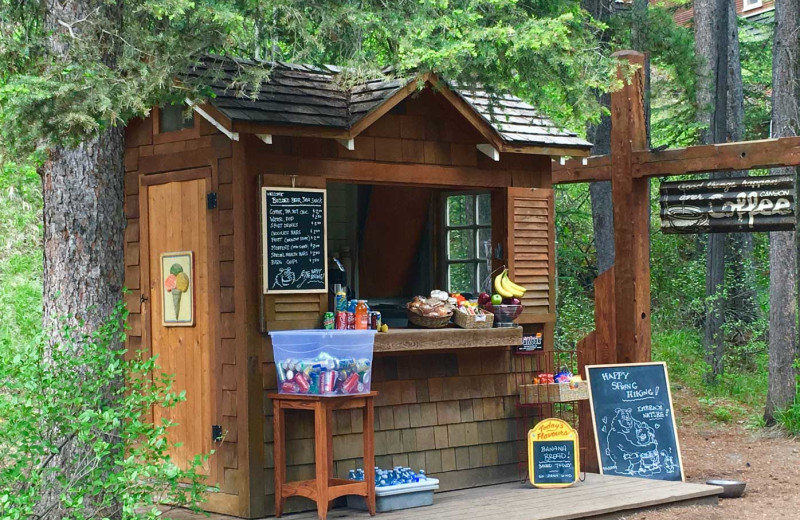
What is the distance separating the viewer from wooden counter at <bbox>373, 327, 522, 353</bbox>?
7566 millimetres

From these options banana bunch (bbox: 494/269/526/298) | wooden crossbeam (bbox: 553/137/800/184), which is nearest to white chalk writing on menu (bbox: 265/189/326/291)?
banana bunch (bbox: 494/269/526/298)

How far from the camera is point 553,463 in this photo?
27.1 ft

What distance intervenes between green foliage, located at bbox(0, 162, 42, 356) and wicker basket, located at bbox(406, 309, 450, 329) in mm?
5385

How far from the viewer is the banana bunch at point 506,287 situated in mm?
8609

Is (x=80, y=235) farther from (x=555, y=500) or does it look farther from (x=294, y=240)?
(x=555, y=500)

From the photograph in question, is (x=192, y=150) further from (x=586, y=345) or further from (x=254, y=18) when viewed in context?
(x=586, y=345)

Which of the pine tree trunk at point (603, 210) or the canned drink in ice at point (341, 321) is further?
the pine tree trunk at point (603, 210)

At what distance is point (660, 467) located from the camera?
28.7 ft

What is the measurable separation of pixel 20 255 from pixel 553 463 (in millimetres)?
9218

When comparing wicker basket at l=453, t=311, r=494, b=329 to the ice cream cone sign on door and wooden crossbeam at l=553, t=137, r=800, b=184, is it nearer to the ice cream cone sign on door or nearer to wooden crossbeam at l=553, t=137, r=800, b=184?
wooden crossbeam at l=553, t=137, r=800, b=184

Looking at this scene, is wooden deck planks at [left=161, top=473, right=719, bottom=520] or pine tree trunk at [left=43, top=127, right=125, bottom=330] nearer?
pine tree trunk at [left=43, top=127, right=125, bottom=330]

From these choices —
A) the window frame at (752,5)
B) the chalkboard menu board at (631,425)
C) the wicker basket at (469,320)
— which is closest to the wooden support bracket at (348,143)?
the wicker basket at (469,320)

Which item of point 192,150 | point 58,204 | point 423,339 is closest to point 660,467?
point 423,339

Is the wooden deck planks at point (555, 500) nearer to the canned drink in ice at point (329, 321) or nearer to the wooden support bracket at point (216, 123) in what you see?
the canned drink in ice at point (329, 321)
